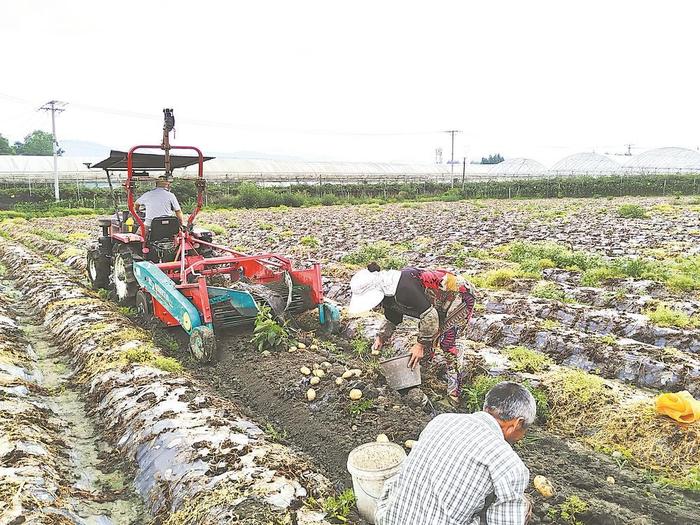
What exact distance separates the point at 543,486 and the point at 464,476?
73.9 inches

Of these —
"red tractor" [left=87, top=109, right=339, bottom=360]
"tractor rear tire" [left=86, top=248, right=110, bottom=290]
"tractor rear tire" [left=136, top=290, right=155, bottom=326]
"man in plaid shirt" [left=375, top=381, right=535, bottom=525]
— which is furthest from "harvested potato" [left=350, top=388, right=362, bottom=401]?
"tractor rear tire" [left=86, top=248, right=110, bottom=290]

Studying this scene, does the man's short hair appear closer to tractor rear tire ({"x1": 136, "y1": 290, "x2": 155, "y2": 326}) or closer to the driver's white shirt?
tractor rear tire ({"x1": 136, "y1": 290, "x2": 155, "y2": 326})

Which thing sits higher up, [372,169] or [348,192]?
[372,169]

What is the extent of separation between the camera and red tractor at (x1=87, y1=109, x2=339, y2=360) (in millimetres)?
6348

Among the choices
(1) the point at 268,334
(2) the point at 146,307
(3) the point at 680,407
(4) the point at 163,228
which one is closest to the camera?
(3) the point at 680,407

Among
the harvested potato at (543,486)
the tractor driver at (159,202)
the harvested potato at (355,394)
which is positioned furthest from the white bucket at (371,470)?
the tractor driver at (159,202)

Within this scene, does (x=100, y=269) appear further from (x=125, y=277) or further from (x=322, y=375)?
(x=322, y=375)

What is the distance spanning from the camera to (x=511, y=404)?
2488mm

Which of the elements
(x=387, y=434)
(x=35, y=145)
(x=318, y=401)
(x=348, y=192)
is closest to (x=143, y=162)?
(x=318, y=401)

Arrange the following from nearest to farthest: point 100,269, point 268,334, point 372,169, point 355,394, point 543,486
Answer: point 543,486
point 355,394
point 268,334
point 100,269
point 372,169

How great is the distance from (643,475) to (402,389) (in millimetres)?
2090

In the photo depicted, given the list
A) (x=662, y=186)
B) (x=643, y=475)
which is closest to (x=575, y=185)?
(x=662, y=186)

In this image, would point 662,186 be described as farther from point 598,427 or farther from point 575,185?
point 598,427

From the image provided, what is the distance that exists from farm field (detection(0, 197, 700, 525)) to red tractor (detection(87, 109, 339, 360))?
0.34 metres
